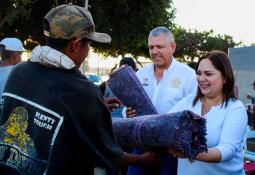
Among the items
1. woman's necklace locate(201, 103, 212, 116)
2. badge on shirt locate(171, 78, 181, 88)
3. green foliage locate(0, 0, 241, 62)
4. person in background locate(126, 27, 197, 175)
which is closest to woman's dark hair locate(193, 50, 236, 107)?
woman's necklace locate(201, 103, 212, 116)

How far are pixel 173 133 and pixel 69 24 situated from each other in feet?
2.89

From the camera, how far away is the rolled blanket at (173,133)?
268 cm

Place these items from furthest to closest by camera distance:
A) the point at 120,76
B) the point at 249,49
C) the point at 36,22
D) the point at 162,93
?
the point at 36,22 < the point at 249,49 < the point at 162,93 < the point at 120,76

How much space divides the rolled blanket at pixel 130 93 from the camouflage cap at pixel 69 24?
43.5 inches

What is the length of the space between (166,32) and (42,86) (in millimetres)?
2272

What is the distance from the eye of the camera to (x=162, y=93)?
13.5 feet

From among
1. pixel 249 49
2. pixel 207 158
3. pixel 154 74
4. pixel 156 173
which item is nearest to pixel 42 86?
pixel 207 158

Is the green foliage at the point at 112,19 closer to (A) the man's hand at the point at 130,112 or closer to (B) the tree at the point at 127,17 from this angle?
(B) the tree at the point at 127,17

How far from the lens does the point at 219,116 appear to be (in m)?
3.03

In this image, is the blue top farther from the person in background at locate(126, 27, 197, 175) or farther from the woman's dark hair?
the person in background at locate(126, 27, 197, 175)

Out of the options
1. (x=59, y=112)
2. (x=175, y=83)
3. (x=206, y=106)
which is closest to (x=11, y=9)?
(x=175, y=83)

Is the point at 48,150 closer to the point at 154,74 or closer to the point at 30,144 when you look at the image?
the point at 30,144

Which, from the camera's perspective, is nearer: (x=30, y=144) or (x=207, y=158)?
(x=30, y=144)

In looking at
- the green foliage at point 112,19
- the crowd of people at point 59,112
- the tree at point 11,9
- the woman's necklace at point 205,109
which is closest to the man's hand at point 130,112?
the woman's necklace at point 205,109
